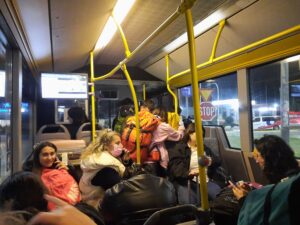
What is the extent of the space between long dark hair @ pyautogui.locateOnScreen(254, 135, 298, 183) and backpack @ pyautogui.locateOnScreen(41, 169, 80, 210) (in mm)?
1485

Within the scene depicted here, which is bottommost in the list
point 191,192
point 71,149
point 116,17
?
point 191,192

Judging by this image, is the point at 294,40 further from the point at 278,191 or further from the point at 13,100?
the point at 13,100

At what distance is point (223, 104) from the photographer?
14.0 feet

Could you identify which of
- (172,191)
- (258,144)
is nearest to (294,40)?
(258,144)

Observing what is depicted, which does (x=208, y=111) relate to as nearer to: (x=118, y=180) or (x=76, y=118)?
(x=76, y=118)

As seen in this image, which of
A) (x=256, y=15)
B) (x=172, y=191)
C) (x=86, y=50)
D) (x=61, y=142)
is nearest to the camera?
(x=172, y=191)

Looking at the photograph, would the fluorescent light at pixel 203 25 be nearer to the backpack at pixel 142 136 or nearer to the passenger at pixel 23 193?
the backpack at pixel 142 136

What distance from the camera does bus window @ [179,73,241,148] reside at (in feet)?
13.0

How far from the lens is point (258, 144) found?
209 centimetres

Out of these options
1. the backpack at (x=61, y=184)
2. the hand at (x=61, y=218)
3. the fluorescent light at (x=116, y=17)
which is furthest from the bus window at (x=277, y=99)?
the hand at (x=61, y=218)

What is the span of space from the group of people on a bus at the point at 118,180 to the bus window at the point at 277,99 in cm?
93

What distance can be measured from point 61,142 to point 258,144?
87.1 inches

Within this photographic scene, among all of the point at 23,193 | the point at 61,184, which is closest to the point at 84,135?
the point at 61,184

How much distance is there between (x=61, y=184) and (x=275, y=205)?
1766 mm
